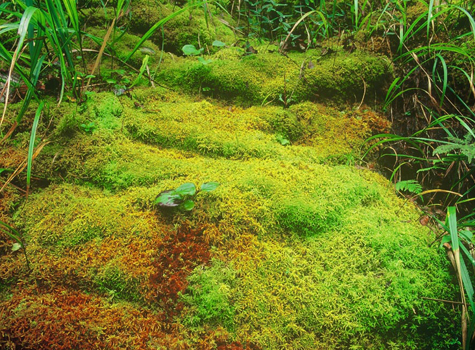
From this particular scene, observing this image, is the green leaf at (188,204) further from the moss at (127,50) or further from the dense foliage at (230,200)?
the moss at (127,50)

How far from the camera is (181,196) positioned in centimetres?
182

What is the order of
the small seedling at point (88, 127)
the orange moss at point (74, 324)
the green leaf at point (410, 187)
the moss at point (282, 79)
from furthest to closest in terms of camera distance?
the moss at point (282, 79), the small seedling at point (88, 127), the green leaf at point (410, 187), the orange moss at point (74, 324)

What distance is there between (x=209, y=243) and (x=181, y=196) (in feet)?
1.20

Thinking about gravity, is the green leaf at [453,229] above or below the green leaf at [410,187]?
above

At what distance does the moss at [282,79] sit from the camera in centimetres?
291

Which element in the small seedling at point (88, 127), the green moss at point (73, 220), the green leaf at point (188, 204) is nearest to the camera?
the green moss at point (73, 220)

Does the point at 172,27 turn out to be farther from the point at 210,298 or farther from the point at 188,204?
the point at 210,298

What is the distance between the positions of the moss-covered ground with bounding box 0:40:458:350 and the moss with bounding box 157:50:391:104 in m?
0.42

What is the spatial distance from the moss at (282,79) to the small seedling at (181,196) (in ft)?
4.67

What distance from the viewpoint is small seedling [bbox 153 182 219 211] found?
1.76 m

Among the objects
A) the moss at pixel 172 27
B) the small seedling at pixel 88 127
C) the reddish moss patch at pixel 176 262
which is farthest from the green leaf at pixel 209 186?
the moss at pixel 172 27

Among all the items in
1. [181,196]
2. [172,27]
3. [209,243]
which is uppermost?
[172,27]

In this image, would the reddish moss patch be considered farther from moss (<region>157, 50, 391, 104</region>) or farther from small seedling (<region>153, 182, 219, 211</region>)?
moss (<region>157, 50, 391, 104</region>)

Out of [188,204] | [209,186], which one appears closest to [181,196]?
[188,204]
